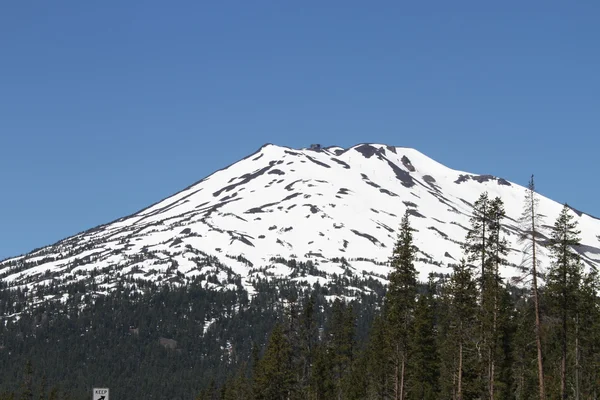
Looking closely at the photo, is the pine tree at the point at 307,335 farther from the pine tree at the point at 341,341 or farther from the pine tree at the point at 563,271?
the pine tree at the point at 563,271

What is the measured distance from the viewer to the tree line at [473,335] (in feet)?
151

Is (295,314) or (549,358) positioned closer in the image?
(295,314)

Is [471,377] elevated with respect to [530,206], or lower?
lower

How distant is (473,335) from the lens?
55.2 metres

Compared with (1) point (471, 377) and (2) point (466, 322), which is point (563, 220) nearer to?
(2) point (466, 322)

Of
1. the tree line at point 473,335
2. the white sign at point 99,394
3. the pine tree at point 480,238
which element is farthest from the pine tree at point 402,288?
the white sign at point 99,394

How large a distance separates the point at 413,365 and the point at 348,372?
22316 millimetres

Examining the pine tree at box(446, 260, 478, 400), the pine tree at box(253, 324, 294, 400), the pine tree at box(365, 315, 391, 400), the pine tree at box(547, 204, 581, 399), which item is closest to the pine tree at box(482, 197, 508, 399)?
the pine tree at box(446, 260, 478, 400)

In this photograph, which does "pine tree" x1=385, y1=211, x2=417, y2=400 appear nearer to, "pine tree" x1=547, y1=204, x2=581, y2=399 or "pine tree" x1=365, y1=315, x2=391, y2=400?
"pine tree" x1=547, y1=204, x2=581, y2=399

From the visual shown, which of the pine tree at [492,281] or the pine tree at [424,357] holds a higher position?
the pine tree at [492,281]

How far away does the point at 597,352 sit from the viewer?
238 feet

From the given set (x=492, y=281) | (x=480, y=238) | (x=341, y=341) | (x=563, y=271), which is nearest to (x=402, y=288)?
(x=492, y=281)

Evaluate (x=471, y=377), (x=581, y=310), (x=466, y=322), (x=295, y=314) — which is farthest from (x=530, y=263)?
(x=295, y=314)

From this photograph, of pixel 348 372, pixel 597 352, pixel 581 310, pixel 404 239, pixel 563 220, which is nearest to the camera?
pixel 563 220
